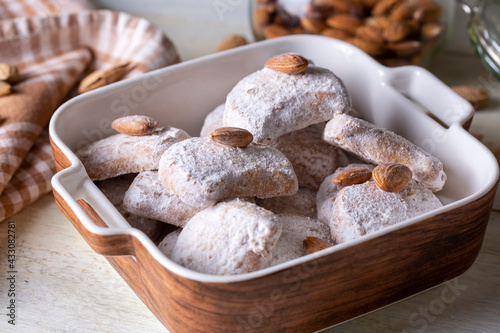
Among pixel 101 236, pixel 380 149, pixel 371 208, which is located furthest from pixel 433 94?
pixel 101 236

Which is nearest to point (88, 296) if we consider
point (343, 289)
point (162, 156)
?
point (162, 156)

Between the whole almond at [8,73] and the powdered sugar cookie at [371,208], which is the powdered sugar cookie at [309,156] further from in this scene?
the whole almond at [8,73]

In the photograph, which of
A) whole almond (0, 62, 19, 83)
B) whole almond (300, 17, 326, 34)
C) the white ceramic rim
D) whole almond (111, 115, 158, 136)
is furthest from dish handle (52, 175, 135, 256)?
whole almond (300, 17, 326, 34)

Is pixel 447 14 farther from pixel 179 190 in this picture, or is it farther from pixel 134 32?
pixel 179 190

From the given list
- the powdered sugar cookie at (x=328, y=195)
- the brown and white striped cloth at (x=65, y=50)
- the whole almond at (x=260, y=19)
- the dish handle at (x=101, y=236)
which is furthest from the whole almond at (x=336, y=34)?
the dish handle at (x=101, y=236)

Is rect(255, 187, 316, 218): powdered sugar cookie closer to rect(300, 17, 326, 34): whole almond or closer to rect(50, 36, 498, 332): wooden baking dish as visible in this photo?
rect(50, 36, 498, 332): wooden baking dish
